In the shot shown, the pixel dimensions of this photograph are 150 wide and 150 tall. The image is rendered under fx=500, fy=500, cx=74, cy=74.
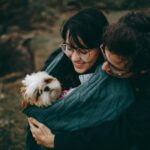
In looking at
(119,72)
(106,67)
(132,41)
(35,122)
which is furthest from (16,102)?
(132,41)

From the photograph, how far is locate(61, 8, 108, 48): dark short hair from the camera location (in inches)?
134

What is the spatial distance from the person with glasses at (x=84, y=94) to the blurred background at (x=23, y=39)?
8.22ft

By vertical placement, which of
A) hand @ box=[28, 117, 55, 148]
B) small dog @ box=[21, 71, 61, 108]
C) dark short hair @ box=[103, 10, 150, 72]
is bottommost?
hand @ box=[28, 117, 55, 148]

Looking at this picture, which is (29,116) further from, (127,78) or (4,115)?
(4,115)

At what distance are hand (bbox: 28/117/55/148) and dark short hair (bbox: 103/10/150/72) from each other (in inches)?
31.2

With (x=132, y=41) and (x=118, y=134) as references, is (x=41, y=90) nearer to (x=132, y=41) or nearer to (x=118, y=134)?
(x=118, y=134)

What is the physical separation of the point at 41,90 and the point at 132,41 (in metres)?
0.73

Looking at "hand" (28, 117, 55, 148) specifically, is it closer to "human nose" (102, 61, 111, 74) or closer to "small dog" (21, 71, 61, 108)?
"small dog" (21, 71, 61, 108)

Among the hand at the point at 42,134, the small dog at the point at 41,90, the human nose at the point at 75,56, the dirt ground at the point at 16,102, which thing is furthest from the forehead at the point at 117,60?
the dirt ground at the point at 16,102

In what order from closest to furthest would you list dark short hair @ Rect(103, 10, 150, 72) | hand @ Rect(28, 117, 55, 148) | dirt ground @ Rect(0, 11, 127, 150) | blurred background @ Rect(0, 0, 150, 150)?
dark short hair @ Rect(103, 10, 150, 72), hand @ Rect(28, 117, 55, 148), dirt ground @ Rect(0, 11, 127, 150), blurred background @ Rect(0, 0, 150, 150)

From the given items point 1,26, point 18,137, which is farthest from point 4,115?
point 1,26

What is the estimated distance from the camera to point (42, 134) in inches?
139

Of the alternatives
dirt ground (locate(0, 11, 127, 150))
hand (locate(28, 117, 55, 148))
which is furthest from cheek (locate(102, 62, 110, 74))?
dirt ground (locate(0, 11, 127, 150))

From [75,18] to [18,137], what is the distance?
9.83 ft
